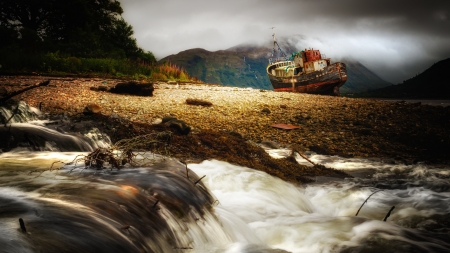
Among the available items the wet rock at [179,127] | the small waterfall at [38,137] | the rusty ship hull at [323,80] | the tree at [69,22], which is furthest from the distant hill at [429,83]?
the small waterfall at [38,137]

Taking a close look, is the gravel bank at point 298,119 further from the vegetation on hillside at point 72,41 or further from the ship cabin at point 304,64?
the ship cabin at point 304,64

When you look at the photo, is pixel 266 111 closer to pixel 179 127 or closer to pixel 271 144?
pixel 271 144

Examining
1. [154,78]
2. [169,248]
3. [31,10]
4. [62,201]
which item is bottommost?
[169,248]

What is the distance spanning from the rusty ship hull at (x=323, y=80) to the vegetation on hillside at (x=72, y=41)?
50.8 feet

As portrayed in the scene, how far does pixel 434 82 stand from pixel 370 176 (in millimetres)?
98159

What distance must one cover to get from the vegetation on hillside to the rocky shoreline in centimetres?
471

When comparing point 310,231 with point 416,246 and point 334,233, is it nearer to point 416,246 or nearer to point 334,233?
point 334,233

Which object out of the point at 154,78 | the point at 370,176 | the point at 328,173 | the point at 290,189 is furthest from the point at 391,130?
the point at 154,78

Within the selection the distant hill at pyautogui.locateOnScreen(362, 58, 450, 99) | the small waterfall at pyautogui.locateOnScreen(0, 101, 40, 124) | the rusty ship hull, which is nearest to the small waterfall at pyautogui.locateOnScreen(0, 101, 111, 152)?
the small waterfall at pyautogui.locateOnScreen(0, 101, 40, 124)

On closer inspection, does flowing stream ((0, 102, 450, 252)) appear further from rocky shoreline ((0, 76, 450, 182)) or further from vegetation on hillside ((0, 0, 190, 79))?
vegetation on hillside ((0, 0, 190, 79))

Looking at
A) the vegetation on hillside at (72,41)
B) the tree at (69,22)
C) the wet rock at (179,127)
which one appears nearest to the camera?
the wet rock at (179,127)

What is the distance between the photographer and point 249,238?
356cm

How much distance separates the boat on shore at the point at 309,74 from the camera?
31.1 m

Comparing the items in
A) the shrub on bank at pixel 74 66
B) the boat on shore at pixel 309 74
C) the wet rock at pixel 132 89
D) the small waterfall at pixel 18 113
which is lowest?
the small waterfall at pixel 18 113
